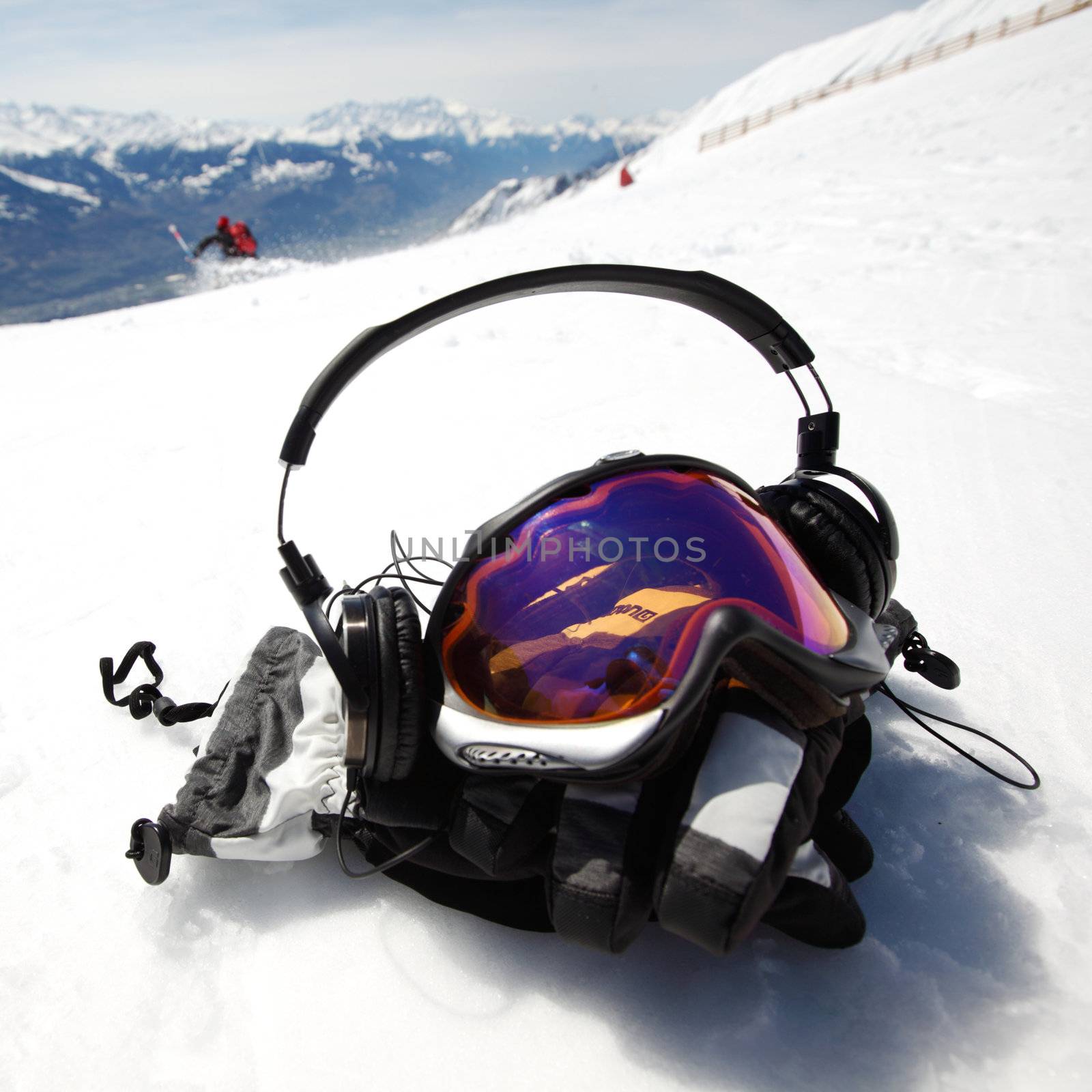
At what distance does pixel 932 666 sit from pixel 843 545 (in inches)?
14.0

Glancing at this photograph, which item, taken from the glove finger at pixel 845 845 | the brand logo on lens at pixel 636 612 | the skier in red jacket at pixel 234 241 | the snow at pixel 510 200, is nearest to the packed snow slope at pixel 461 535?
the glove finger at pixel 845 845

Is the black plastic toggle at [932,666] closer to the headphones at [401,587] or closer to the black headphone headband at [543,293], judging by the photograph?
the headphones at [401,587]

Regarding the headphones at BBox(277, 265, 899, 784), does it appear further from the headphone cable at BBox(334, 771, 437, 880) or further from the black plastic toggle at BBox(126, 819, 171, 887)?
the black plastic toggle at BBox(126, 819, 171, 887)

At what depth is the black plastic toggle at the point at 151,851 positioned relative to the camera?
1300mm

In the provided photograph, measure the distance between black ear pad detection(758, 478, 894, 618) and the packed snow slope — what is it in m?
0.37

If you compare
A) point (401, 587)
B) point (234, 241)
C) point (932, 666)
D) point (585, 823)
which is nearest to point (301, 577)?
point (401, 587)

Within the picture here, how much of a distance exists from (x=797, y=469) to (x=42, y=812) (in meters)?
1.88

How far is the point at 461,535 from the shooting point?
8.27 ft

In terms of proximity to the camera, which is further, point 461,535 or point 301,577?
point 461,535

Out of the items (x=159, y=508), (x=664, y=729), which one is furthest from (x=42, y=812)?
(x=159, y=508)

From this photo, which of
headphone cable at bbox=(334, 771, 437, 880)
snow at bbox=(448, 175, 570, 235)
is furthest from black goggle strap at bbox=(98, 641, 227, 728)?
snow at bbox=(448, 175, 570, 235)

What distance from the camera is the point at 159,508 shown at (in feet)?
9.57

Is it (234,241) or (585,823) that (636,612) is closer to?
(585,823)

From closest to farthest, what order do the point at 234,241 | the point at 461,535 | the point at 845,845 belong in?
the point at 845,845 → the point at 461,535 → the point at 234,241
